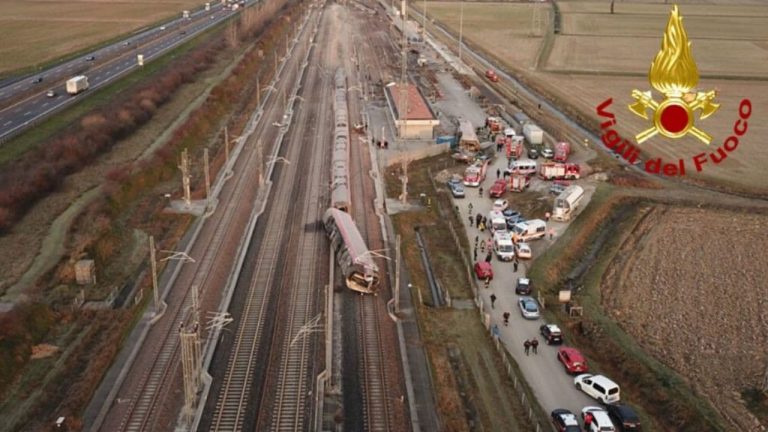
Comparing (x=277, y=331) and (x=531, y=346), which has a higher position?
(x=277, y=331)

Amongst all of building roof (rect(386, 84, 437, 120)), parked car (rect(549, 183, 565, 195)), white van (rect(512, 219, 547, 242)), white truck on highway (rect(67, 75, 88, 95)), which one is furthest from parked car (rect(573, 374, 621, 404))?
white truck on highway (rect(67, 75, 88, 95))

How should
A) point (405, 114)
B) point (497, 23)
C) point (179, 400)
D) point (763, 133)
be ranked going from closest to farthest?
point (179, 400) → point (405, 114) → point (763, 133) → point (497, 23)

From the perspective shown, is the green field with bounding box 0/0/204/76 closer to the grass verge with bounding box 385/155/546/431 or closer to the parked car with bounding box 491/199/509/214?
the parked car with bounding box 491/199/509/214

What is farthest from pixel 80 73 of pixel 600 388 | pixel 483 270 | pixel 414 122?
pixel 600 388

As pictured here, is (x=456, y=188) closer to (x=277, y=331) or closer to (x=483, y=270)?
(x=483, y=270)

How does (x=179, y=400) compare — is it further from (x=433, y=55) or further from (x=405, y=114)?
(x=433, y=55)

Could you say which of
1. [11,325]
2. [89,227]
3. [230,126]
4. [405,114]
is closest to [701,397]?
[11,325]
